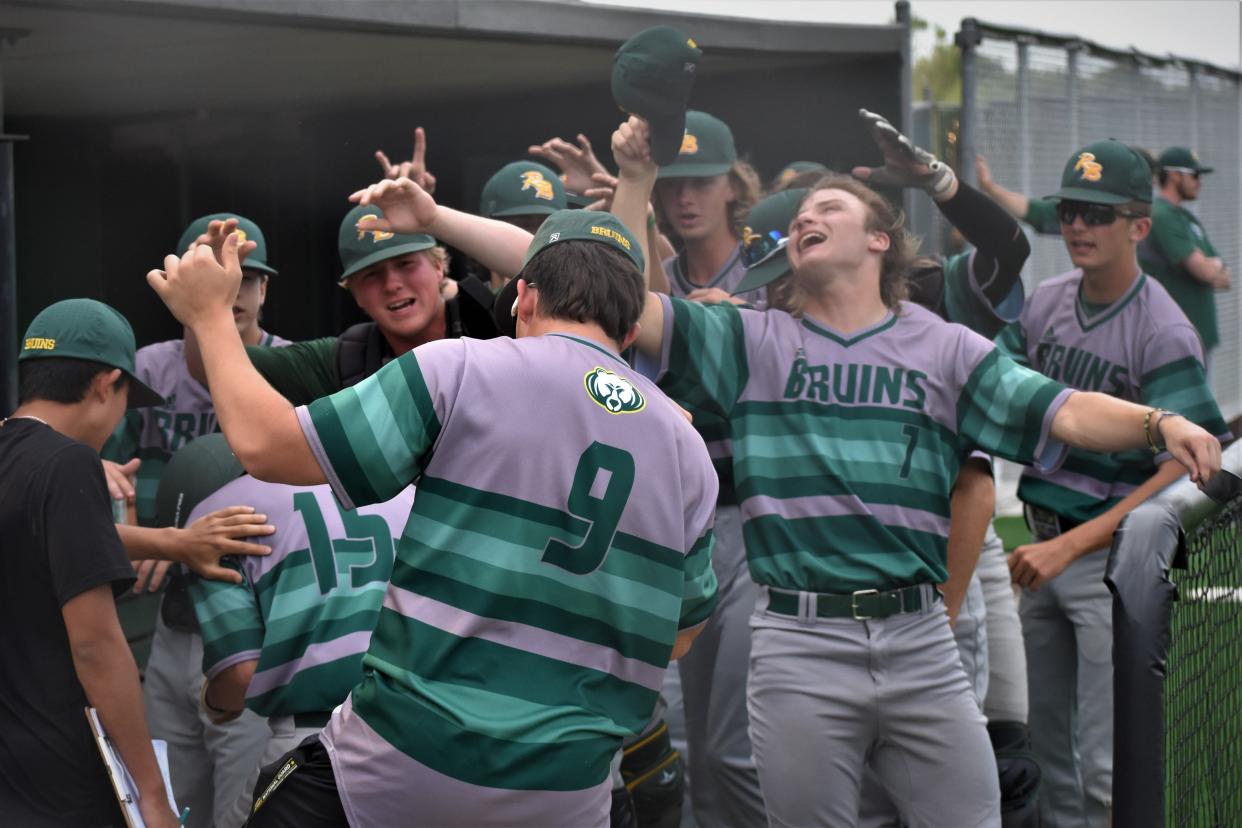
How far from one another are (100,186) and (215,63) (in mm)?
2053

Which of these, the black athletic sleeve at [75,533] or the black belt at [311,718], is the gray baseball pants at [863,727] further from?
the black athletic sleeve at [75,533]

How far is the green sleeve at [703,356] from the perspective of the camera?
350 centimetres

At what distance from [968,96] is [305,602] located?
555 cm

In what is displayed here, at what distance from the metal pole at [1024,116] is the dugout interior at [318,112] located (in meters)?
2.09

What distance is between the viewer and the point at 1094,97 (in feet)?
30.3

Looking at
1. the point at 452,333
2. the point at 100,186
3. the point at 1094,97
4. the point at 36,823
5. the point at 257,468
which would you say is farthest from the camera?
the point at 1094,97

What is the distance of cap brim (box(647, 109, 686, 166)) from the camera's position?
3.68m

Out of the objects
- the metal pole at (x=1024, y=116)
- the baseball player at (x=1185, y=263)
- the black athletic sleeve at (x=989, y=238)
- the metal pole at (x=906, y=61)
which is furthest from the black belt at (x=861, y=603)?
the metal pole at (x=1024, y=116)

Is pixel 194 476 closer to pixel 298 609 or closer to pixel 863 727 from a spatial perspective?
pixel 298 609

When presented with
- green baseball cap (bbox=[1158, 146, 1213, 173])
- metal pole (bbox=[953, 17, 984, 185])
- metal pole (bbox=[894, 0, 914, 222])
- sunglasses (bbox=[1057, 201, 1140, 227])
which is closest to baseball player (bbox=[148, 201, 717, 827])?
sunglasses (bbox=[1057, 201, 1140, 227])

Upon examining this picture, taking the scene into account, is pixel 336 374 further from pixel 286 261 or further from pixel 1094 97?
pixel 1094 97

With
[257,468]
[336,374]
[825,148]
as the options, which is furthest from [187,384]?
[825,148]

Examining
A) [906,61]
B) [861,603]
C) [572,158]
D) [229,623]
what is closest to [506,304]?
[229,623]

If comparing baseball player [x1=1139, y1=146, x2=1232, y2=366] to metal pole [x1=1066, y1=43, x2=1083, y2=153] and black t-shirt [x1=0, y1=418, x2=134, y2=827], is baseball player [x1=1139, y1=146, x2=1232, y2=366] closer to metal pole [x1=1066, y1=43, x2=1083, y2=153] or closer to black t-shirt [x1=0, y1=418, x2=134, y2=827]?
metal pole [x1=1066, y1=43, x2=1083, y2=153]
